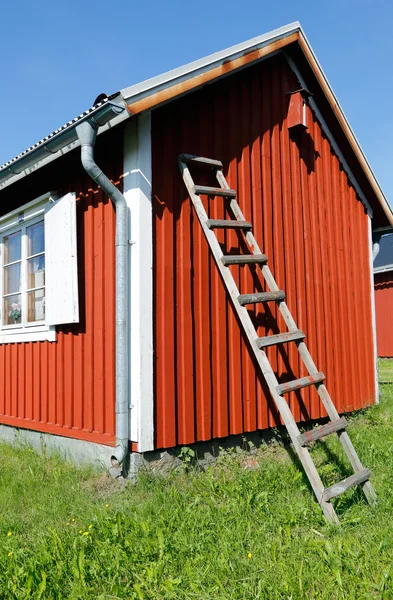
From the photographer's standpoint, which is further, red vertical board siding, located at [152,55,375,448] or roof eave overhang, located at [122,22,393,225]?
red vertical board siding, located at [152,55,375,448]

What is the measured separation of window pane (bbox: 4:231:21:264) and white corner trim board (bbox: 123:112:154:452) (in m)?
2.26

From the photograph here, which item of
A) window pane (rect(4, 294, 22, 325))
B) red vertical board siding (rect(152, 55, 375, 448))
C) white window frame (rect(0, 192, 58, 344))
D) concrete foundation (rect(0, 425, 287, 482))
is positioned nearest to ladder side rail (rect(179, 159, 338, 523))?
red vertical board siding (rect(152, 55, 375, 448))

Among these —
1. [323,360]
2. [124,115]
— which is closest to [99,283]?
[124,115]

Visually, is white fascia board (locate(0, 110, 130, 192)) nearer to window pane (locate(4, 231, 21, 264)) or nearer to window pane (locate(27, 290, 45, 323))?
window pane (locate(4, 231, 21, 264))

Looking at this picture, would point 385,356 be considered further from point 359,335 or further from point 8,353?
point 8,353

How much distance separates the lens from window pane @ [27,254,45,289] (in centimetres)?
621

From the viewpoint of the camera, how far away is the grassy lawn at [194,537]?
3.15 meters

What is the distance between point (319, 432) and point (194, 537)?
4.51 ft

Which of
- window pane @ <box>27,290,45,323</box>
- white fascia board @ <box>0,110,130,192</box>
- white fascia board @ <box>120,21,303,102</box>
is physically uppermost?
white fascia board @ <box>120,21,303,102</box>

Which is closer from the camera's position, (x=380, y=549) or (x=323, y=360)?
(x=380, y=549)

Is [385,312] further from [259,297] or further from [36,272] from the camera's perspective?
[36,272]

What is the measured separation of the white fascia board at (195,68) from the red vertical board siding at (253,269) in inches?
14.2

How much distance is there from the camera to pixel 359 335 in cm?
795

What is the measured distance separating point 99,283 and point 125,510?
216cm
